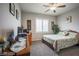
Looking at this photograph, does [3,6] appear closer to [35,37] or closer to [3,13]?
[3,13]

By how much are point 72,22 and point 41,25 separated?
0.58 m

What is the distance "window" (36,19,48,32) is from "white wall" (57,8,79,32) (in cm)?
25

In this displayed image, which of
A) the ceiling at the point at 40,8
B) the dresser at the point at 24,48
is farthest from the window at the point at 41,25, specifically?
the dresser at the point at 24,48

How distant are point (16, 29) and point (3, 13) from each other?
1.19 feet

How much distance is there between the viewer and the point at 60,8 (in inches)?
70.4

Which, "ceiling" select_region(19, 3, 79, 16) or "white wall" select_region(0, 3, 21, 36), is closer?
"white wall" select_region(0, 3, 21, 36)

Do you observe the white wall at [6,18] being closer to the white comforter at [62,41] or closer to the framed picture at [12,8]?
the framed picture at [12,8]

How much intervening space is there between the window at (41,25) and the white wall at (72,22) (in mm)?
251

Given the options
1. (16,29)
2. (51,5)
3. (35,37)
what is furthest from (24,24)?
(51,5)

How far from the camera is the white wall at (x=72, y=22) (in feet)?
5.85

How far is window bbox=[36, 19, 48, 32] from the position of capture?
1905 mm

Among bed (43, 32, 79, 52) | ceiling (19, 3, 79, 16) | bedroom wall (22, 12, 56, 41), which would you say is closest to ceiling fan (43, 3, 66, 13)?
ceiling (19, 3, 79, 16)

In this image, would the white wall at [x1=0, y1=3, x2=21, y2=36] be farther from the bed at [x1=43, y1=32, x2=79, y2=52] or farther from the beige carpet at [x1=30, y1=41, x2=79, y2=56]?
the bed at [x1=43, y1=32, x2=79, y2=52]

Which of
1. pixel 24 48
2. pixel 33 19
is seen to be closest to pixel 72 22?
pixel 33 19
